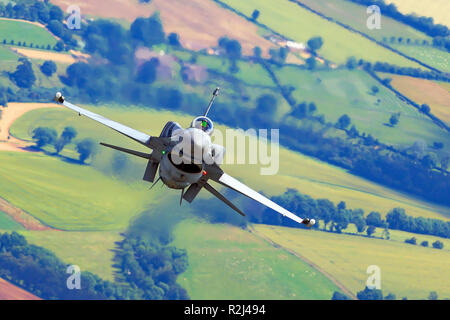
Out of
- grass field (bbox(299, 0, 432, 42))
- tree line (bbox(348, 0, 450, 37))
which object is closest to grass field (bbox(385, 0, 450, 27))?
tree line (bbox(348, 0, 450, 37))

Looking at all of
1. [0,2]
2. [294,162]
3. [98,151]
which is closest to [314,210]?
[294,162]

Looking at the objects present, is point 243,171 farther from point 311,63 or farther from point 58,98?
point 58,98

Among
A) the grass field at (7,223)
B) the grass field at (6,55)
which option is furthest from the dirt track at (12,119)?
the grass field at (7,223)

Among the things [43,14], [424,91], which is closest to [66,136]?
[43,14]

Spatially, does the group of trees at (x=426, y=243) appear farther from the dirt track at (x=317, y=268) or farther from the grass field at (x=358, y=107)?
the grass field at (x=358, y=107)

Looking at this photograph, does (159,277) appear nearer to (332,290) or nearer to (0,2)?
(332,290)

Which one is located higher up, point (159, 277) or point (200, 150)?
point (200, 150)
